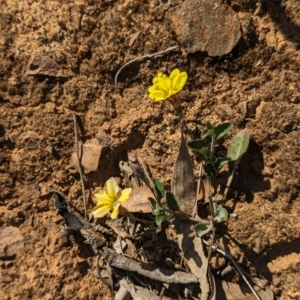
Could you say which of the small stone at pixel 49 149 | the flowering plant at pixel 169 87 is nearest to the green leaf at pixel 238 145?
the flowering plant at pixel 169 87

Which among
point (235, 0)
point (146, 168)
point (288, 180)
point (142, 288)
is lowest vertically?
point (142, 288)

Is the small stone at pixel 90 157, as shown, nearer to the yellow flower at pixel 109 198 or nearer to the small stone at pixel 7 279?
the yellow flower at pixel 109 198

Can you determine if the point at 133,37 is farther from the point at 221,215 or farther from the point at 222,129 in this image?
the point at 221,215

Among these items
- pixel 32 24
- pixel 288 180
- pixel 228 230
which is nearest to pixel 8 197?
pixel 32 24

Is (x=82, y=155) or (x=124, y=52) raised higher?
(x=124, y=52)

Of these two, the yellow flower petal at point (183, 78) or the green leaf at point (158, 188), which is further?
the green leaf at point (158, 188)

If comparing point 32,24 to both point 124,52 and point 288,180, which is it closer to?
point 124,52
